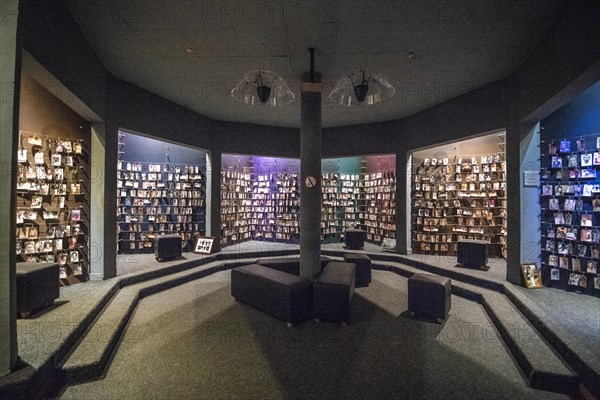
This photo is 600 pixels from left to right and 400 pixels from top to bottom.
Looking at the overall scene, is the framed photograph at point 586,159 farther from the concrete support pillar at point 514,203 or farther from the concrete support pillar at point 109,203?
the concrete support pillar at point 109,203

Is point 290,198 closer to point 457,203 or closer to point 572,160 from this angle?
point 457,203

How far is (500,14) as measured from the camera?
352cm

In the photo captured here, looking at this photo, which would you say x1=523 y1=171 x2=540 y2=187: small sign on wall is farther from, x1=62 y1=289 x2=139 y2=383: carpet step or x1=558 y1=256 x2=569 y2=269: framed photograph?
x1=62 y1=289 x2=139 y2=383: carpet step

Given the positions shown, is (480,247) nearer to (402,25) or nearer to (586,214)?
(586,214)

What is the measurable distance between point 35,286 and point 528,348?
18.5 ft

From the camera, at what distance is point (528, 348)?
10.3ft

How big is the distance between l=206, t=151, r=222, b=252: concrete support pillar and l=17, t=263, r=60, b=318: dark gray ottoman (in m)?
4.10

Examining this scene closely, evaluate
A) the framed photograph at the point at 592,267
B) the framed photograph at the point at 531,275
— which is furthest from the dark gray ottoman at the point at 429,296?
the framed photograph at the point at 592,267

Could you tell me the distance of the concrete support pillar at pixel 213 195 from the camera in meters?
7.86

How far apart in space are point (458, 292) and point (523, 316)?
135 cm

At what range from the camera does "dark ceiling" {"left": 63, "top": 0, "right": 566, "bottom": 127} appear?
3430 mm

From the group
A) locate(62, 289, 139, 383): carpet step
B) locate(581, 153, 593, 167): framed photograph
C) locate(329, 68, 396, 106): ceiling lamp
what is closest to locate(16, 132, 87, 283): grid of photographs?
locate(62, 289, 139, 383): carpet step

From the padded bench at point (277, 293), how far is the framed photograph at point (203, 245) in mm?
3028

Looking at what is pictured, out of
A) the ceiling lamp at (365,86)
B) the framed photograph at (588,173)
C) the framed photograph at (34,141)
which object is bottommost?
the framed photograph at (588,173)
